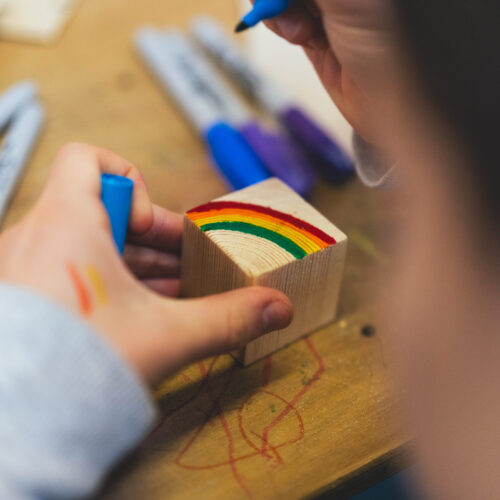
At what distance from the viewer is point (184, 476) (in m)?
0.35

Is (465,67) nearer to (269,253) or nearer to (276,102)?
(269,253)

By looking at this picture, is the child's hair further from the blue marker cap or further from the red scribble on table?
the blue marker cap

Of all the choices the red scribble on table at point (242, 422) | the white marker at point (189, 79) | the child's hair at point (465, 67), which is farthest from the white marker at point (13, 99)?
the child's hair at point (465, 67)

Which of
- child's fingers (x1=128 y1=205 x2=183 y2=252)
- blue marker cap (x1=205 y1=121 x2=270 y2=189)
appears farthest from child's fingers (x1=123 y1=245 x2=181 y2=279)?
blue marker cap (x1=205 y1=121 x2=270 y2=189)

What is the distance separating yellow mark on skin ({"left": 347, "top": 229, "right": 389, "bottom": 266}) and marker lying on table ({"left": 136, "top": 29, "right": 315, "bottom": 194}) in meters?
0.07

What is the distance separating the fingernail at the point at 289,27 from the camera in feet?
1.48

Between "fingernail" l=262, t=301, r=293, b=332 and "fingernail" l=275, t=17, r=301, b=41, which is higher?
"fingernail" l=275, t=17, r=301, b=41

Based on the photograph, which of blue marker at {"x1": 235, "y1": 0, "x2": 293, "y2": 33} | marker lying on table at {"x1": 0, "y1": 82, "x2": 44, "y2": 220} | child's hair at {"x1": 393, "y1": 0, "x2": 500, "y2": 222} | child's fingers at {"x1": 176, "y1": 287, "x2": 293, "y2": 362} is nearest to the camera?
child's hair at {"x1": 393, "y1": 0, "x2": 500, "y2": 222}

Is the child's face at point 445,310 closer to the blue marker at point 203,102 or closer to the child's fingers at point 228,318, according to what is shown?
the child's fingers at point 228,318

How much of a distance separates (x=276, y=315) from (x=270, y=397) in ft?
0.24

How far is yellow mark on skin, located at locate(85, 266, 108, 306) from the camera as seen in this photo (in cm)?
31

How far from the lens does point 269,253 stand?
0.40 m

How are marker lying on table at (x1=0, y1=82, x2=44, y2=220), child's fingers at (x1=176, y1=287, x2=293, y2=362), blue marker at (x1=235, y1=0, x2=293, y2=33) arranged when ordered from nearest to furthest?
child's fingers at (x1=176, y1=287, x2=293, y2=362) < blue marker at (x1=235, y1=0, x2=293, y2=33) < marker lying on table at (x1=0, y1=82, x2=44, y2=220)

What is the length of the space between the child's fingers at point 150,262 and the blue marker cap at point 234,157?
0.12 meters
